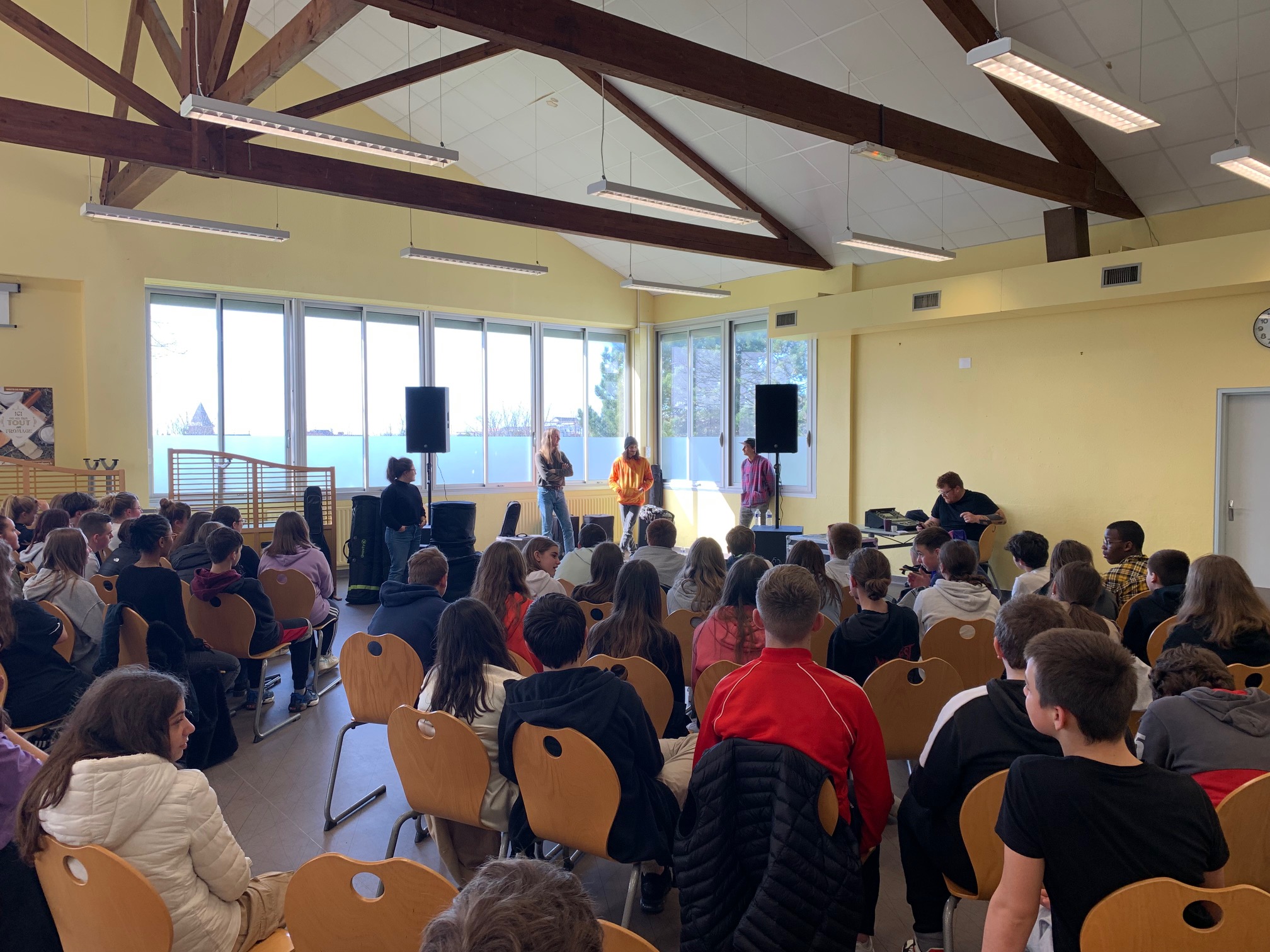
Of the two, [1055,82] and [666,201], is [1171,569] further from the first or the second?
[666,201]

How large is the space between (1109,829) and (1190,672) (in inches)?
35.9

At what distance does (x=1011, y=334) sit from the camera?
8133mm

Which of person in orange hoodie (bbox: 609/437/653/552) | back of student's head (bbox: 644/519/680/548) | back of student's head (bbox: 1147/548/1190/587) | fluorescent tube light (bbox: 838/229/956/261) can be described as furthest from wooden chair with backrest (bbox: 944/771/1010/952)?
person in orange hoodie (bbox: 609/437/653/552)

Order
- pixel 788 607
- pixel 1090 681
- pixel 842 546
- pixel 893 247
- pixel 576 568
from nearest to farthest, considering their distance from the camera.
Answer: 1. pixel 1090 681
2. pixel 788 607
3. pixel 842 546
4. pixel 576 568
5. pixel 893 247

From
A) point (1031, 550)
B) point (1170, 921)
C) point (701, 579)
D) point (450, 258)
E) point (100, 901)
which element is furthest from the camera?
point (450, 258)

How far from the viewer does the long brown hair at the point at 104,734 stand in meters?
1.68

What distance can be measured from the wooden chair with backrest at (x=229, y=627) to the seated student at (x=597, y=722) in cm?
240

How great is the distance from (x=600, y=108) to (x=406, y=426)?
386 cm

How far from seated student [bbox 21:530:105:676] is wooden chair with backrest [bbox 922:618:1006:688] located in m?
3.67

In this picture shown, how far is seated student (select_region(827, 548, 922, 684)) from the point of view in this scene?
10.6ft

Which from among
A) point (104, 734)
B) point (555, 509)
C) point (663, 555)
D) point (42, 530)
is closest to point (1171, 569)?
point (663, 555)

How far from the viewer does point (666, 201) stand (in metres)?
6.25

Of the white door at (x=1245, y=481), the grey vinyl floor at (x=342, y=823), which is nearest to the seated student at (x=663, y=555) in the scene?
the grey vinyl floor at (x=342, y=823)

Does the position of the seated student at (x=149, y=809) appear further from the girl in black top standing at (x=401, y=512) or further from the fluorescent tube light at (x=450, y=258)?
the fluorescent tube light at (x=450, y=258)
